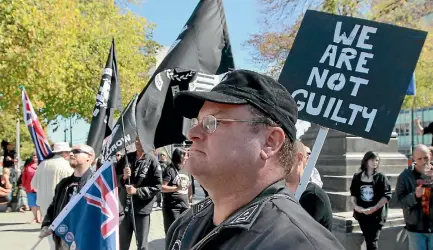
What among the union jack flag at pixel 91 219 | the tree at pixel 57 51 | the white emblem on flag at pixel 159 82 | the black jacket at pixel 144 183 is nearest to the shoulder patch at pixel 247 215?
the white emblem on flag at pixel 159 82

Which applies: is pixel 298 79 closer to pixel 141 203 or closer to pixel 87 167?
pixel 87 167

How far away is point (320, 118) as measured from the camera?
12.3ft

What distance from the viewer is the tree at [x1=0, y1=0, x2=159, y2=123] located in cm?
1177

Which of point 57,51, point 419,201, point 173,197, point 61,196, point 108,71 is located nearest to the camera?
point 419,201

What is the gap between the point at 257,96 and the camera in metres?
1.70

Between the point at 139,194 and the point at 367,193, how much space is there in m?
3.13

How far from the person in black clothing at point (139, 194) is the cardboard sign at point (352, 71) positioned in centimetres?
349

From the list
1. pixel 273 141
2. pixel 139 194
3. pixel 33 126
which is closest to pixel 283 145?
pixel 273 141

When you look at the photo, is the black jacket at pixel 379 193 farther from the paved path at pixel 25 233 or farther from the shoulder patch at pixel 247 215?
→ the shoulder patch at pixel 247 215

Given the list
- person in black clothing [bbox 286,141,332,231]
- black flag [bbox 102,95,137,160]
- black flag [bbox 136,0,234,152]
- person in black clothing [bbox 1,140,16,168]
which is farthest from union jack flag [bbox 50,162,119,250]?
person in black clothing [bbox 1,140,16,168]

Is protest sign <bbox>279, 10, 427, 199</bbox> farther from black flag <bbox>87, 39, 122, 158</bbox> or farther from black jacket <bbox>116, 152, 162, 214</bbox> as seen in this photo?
black jacket <bbox>116, 152, 162, 214</bbox>

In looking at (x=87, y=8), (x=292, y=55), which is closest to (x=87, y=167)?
(x=292, y=55)

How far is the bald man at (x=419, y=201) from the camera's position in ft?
18.6

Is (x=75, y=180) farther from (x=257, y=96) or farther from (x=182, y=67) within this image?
(x=257, y=96)
